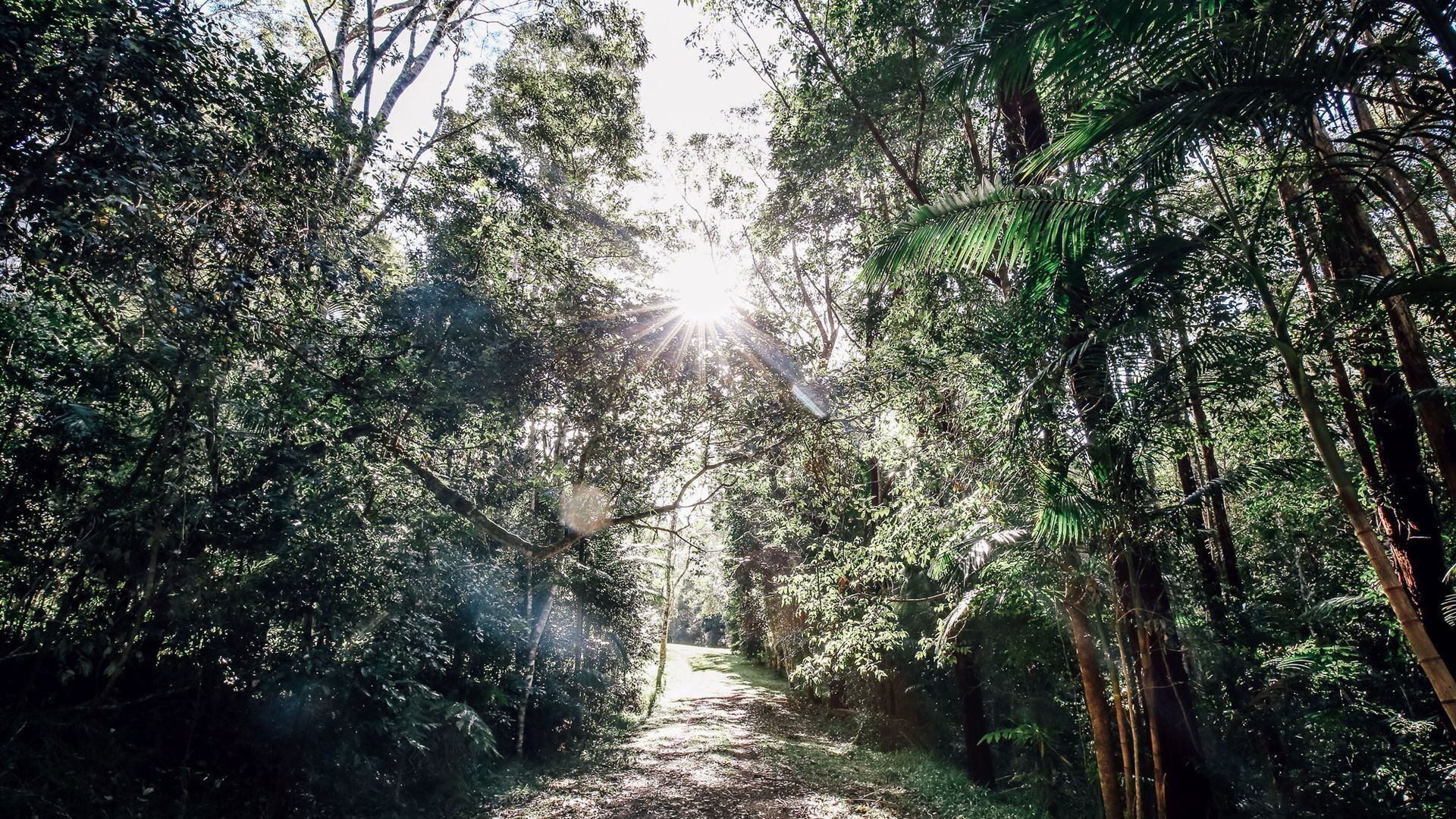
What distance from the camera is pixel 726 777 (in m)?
9.53

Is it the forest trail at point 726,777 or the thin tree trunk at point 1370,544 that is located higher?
the thin tree trunk at point 1370,544

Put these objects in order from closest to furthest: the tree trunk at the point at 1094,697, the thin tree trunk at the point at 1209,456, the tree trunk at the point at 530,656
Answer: the thin tree trunk at the point at 1209,456 < the tree trunk at the point at 1094,697 < the tree trunk at the point at 530,656

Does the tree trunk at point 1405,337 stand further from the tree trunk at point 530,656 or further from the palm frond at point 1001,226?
the tree trunk at point 530,656

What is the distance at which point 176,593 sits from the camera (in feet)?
16.3

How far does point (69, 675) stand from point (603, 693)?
1051cm

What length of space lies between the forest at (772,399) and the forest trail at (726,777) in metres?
0.15

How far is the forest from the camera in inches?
126

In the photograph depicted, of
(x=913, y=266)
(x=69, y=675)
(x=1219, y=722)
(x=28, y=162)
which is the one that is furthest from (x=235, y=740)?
(x=1219, y=722)

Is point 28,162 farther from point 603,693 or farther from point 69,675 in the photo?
point 603,693

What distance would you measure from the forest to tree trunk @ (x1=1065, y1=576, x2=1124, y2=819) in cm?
5

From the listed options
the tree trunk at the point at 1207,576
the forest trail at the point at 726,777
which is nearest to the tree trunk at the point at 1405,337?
the tree trunk at the point at 1207,576

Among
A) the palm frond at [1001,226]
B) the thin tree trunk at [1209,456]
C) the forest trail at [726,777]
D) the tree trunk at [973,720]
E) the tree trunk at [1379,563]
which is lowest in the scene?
the forest trail at [726,777]

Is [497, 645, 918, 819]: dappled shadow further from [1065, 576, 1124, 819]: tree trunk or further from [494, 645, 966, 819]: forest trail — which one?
[1065, 576, 1124, 819]: tree trunk

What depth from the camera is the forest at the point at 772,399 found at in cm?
321
